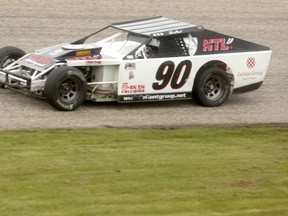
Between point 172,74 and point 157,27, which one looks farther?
point 157,27

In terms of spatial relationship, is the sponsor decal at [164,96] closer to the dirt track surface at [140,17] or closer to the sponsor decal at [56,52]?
the dirt track surface at [140,17]

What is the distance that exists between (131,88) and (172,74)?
2.38 feet

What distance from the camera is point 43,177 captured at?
423 inches

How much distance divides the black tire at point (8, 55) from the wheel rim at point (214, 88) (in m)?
3.15

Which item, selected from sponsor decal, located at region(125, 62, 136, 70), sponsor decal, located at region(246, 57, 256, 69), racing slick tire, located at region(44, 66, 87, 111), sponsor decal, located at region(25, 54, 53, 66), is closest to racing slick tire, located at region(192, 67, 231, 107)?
sponsor decal, located at region(246, 57, 256, 69)

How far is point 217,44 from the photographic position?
15.9m

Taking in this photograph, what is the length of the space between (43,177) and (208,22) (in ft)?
38.0

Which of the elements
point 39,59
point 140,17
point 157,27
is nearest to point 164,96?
point 157,27

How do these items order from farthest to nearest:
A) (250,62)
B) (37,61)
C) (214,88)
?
1. (250,62)
2. (214,88)
3. (37,61)

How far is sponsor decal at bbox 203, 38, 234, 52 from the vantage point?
15.8 metres

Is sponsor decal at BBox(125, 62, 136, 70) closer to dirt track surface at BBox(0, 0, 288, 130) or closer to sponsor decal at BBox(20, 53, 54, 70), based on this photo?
dirt track surface at BBox(0, 0, 288, 130)

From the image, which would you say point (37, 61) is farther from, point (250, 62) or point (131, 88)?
point (250, 62)

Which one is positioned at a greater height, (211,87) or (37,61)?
(37,61)

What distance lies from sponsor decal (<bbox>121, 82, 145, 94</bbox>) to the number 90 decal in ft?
0.72
